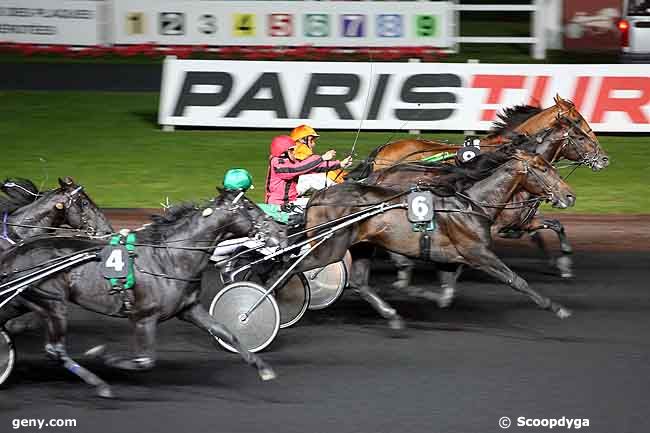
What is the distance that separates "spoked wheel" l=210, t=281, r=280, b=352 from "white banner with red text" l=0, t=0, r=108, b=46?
613 inches

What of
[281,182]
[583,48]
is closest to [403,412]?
[281,182]

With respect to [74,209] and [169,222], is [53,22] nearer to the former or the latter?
[74,209]

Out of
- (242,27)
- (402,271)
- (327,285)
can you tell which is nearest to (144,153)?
(242,27)

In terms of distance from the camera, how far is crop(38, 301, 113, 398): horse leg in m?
7.35

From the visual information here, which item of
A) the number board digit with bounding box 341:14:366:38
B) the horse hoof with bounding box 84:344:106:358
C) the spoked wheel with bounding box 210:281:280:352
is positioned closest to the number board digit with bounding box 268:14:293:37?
the number board digit with bounding box 341:14:366:38

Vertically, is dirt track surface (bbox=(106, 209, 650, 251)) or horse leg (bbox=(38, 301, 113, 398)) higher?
horse leg (bbox=(38, 301, 113, 398))

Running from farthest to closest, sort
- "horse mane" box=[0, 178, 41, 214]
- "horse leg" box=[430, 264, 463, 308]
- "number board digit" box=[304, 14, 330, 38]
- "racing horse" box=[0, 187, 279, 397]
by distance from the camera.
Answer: "number board digit" box=[304, 14, 330, 38] < "horse leg" box=[430, 264, 463, 308] < "horse mane" box=[0, 178, 41, 214] < "racing horse" box=[0, 187, 279, 397]

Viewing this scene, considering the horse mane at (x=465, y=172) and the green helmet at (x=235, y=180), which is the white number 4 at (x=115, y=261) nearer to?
the green helmet at (x=235, y=180)

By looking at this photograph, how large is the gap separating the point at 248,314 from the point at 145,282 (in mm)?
1114

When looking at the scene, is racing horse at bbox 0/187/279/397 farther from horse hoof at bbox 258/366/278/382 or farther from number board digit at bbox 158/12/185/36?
number board digit at bbox 158/12/185/36

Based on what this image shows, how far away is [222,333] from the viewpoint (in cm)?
747

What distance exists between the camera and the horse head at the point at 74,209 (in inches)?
341

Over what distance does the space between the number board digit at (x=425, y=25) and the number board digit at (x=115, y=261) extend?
16.0 meters

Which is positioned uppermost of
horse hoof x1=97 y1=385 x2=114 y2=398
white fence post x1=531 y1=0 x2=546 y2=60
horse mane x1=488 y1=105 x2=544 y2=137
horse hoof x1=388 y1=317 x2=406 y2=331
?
white fence post x1=531 y1=0 x2=546 y2=60
